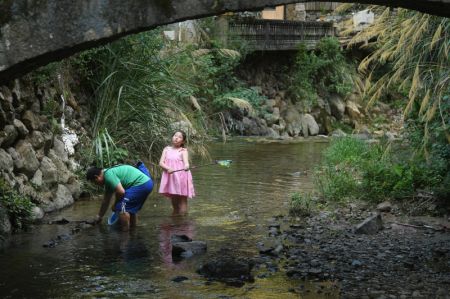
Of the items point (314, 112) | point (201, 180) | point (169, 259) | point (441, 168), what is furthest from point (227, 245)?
point (314, 112)

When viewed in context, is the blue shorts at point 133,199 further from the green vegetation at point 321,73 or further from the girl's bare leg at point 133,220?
the green vegetation at point 321,73

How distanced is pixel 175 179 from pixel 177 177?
0.05 metres

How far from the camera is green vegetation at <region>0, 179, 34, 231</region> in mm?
9406

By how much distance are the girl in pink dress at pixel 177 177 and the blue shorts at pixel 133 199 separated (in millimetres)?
1144

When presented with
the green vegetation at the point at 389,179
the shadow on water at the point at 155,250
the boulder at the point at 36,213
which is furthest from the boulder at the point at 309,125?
the boulder at the point at 36,213

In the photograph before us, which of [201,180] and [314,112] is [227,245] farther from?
[314,112]

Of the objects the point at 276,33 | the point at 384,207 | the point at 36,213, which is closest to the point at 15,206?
the point at 36,213

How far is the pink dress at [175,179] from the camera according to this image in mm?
11352

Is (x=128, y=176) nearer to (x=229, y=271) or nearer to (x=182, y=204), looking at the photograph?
(x=182, y=204)

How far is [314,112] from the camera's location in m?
28.8

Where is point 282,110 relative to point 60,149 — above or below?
above

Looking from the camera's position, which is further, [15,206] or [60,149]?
[60,149]

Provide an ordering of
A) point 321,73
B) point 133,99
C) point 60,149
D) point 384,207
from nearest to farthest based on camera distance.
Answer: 1. point 384,207
2. point 60,149
3. point 133,99
4. point 321,73

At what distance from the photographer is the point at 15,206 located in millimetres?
9547
